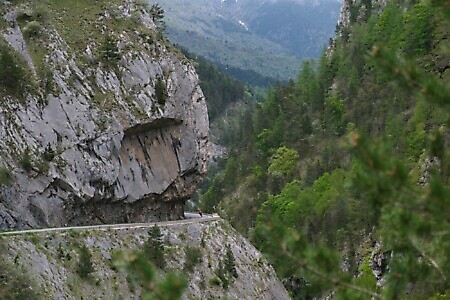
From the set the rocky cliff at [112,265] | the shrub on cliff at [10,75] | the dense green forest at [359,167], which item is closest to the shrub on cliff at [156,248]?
the rocky cliff at [112,265]

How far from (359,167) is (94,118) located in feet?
107

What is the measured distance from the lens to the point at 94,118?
39125mm

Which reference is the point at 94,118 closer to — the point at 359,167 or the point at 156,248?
the point at 156,248

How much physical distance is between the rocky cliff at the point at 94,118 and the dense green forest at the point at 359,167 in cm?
1105

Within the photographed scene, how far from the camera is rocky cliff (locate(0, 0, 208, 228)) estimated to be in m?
35.1

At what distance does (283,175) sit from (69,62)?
1767 inches

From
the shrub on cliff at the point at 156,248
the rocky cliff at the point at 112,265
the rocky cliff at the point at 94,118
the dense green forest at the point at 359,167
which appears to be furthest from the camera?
the shrub on cliff at the point at 156,248

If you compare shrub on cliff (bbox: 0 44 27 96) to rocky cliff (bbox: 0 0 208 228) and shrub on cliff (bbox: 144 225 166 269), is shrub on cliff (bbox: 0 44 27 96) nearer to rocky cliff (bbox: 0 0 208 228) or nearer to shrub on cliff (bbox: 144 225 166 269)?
rocky cliff (bbox: 0 0 208 228)

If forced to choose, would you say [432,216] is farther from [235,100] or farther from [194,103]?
[235,100]

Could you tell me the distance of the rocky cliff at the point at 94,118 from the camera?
35125 mm

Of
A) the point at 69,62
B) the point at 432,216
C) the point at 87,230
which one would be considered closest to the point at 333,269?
the point at 432,216

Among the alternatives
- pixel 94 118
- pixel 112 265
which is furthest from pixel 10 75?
pixel 112 265

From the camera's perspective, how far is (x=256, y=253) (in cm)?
4581

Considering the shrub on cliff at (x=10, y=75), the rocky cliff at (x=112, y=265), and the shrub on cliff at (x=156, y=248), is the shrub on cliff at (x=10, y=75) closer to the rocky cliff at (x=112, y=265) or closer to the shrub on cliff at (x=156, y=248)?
the rocky cliff at (x=112, y=265)
